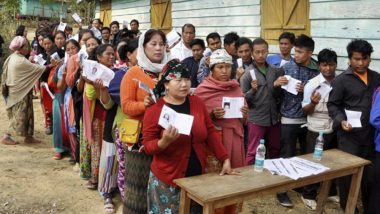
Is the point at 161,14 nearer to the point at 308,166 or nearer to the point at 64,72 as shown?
the point at 64,72

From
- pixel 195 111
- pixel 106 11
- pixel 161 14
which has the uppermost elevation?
pixel 106 11

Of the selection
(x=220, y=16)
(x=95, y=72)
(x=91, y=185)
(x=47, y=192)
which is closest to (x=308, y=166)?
(x=95, y=72)

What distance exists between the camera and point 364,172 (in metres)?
3.89

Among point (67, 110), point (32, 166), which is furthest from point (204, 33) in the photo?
point (32, 166)

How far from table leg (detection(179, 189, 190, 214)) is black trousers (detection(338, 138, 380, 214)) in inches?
77.9

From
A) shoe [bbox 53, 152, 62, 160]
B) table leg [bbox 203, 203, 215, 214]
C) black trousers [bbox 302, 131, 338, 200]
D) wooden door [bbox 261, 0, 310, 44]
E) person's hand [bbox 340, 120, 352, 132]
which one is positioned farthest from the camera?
shoe [bbox 53, 152, 62, 160]

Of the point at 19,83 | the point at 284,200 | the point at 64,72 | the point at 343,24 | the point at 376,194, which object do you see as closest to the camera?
the point at 376,194

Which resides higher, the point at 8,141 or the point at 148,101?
the point at 148,101

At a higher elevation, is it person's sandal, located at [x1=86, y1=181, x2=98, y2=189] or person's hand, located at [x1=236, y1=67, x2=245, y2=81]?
person's hand, located at [x1=236, y1=67, x2=245, y2=81]

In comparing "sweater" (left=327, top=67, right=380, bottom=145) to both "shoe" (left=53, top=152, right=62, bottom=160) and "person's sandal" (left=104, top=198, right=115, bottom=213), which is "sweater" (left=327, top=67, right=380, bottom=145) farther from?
"shoe" (left=53, top=152, right=62, bottom=160)

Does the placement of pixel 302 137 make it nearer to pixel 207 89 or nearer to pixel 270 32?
pixel 207 89

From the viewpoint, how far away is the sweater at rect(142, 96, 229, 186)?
2.79 m

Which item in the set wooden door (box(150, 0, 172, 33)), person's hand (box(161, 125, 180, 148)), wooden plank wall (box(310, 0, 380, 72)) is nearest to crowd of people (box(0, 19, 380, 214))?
person's hand (box(161, 125, 180, 148))

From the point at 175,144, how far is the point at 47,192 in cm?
288
